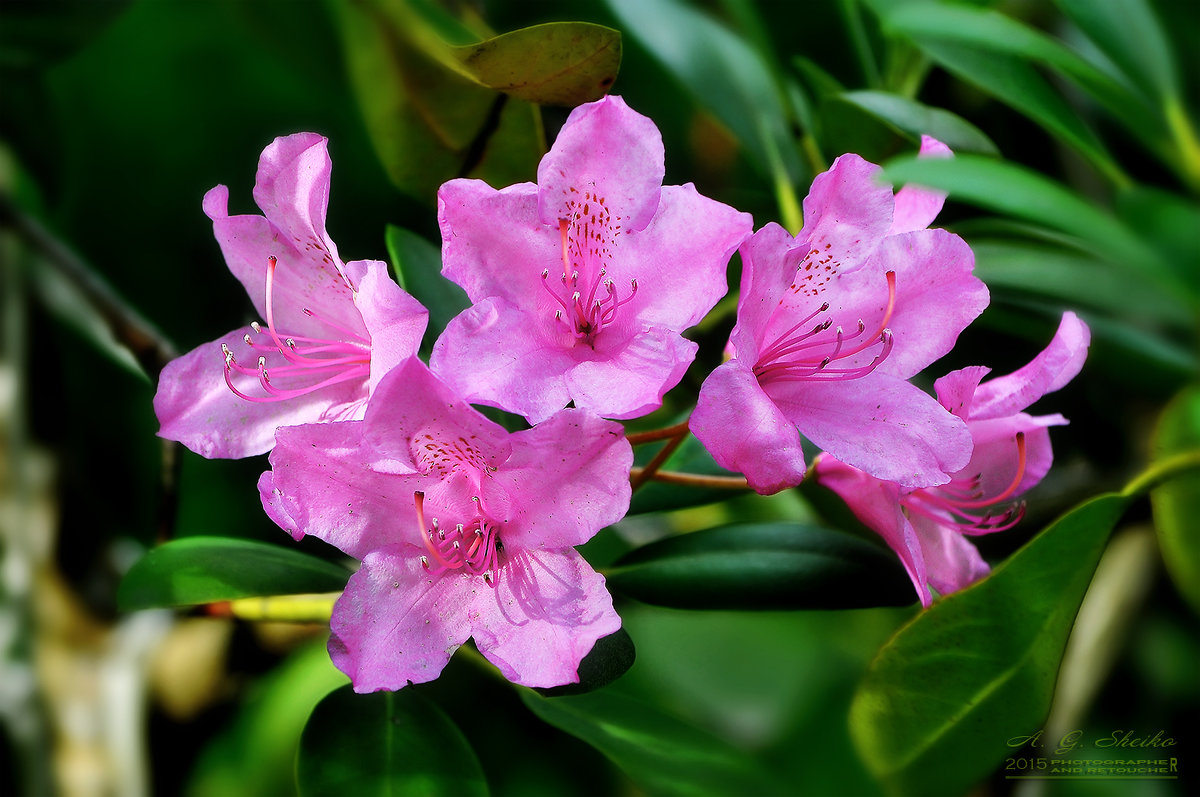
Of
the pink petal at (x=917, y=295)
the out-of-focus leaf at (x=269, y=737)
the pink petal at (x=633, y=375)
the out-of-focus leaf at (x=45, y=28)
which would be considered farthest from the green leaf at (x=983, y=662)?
the out-of-focus leaf at (x=45, y=28)

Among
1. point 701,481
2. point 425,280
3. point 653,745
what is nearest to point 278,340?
point 425,280

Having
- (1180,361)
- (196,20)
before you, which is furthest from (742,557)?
(196,20)

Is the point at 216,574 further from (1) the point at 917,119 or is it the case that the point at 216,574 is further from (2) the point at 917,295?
(1) the point at 917,119

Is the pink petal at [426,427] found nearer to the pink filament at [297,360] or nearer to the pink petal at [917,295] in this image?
the pink filament at [297,360]

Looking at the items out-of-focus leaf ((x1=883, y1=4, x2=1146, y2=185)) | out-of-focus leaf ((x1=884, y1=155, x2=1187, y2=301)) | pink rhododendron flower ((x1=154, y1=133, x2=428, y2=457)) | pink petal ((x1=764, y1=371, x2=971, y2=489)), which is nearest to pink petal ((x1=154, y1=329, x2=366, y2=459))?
pink rhododendron flower ((x1=154, y1=133, x2=428, y2=457))

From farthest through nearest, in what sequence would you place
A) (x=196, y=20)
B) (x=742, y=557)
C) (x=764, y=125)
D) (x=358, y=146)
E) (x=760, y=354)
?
(x=196, y=20) < (x=358, y=146) < (x=764, y=125) < (x=742, y=557) < (x=760, y=354)

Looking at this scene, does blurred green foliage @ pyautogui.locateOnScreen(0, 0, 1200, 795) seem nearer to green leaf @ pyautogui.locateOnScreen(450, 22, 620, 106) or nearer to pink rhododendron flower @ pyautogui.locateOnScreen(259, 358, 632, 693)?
green leaf @ pyautogui.locateOnScreen(450, 22, 620, 106)

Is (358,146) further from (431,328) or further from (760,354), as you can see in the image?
(760,354)
